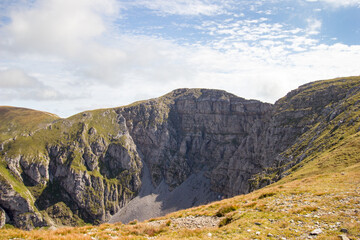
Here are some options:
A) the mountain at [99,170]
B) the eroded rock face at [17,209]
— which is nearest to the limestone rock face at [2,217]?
the eroded rock face at [17,209]

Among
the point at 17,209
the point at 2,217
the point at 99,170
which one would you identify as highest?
the point at 99,170

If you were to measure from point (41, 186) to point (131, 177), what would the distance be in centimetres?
6818

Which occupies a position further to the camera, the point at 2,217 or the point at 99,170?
the point at 99,170

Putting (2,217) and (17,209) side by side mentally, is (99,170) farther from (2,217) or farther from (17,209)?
(2,217)

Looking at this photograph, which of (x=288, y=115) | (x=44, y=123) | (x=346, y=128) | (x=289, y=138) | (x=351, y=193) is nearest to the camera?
(x=351, y=193)

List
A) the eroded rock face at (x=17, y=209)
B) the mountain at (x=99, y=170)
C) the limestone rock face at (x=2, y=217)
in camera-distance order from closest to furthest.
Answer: the limestone rock face at (x=2, y=217), the mountain at (x=99, y=170), the eroded rock face at (x=17, y=209)

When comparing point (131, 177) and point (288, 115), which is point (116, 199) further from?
point (288, 115)

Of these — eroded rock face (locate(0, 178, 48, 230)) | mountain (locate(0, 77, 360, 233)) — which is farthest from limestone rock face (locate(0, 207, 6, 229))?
mountain (locate(0, 77, 360, 233))

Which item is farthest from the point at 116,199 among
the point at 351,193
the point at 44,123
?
the point at 351,193

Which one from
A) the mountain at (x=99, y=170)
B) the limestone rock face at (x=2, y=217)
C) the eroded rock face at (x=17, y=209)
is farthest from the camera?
the eroded rock face at (x=17, y=209)

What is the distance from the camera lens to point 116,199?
7180 inches

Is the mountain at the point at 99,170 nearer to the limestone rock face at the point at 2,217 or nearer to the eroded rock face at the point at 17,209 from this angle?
the eroded rock face at the point at 17,209

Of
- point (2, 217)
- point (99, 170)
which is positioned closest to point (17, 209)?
point (2, 217)

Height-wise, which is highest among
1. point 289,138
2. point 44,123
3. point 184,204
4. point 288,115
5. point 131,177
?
point 44,123
